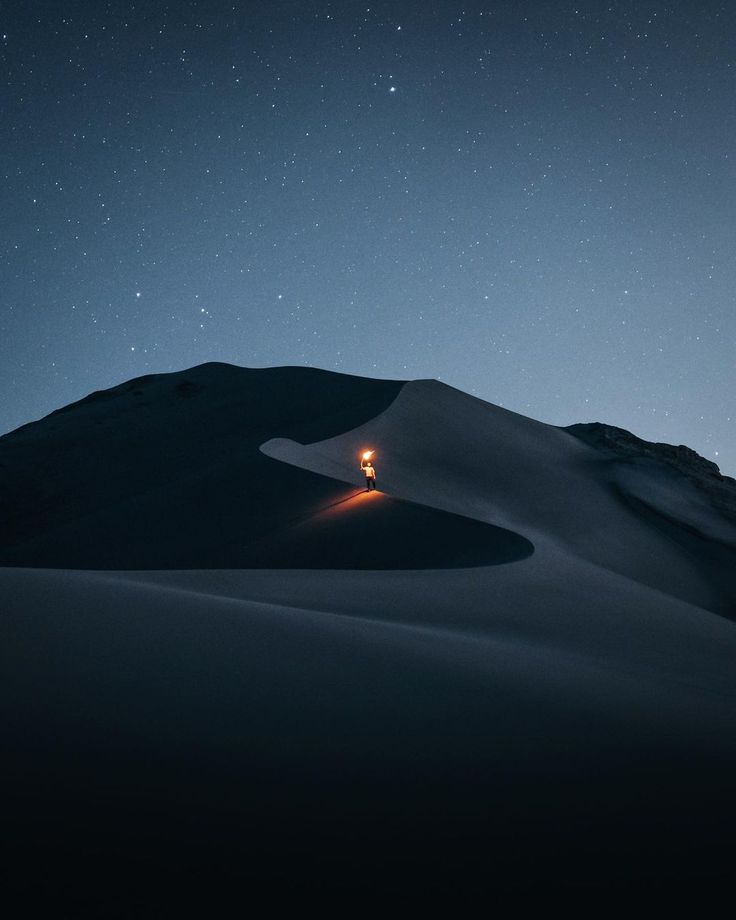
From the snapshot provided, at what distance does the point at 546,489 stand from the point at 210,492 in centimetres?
1249

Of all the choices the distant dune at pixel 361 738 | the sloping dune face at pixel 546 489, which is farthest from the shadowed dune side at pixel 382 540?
the distant dune at pixel 361 738

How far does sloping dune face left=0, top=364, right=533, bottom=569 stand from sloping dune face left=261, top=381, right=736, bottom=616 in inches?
70.2

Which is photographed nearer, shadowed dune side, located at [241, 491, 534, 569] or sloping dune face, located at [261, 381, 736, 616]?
shadowed dune side, located at [241, 491, 534, 569]

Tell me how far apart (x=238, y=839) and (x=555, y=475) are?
25017 millimetres

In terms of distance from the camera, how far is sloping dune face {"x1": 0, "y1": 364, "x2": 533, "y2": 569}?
13625mm

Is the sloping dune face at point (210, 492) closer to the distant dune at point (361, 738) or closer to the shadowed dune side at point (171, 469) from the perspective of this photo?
the shadowed dune side at point (171, 469)

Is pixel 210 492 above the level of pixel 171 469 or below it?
below

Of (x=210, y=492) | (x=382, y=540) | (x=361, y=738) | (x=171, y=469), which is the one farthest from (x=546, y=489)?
(x=361, y=738)

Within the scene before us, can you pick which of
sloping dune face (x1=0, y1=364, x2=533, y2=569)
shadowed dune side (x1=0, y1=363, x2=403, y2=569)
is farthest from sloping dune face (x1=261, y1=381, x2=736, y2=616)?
shadowed dune side (x1=0, y1=363, x2=403, y2=569)

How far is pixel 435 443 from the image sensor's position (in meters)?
24.5

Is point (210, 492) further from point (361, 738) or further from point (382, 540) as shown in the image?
point (361, 738)

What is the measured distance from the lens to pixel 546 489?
23.7 meters

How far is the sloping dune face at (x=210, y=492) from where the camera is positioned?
44.7ft

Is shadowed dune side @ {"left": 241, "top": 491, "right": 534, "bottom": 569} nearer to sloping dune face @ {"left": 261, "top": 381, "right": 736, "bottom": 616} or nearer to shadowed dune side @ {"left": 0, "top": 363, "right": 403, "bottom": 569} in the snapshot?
shadowed dune side @ {"left": 0, "top": 363, "right": 403, "bottom": 569}
